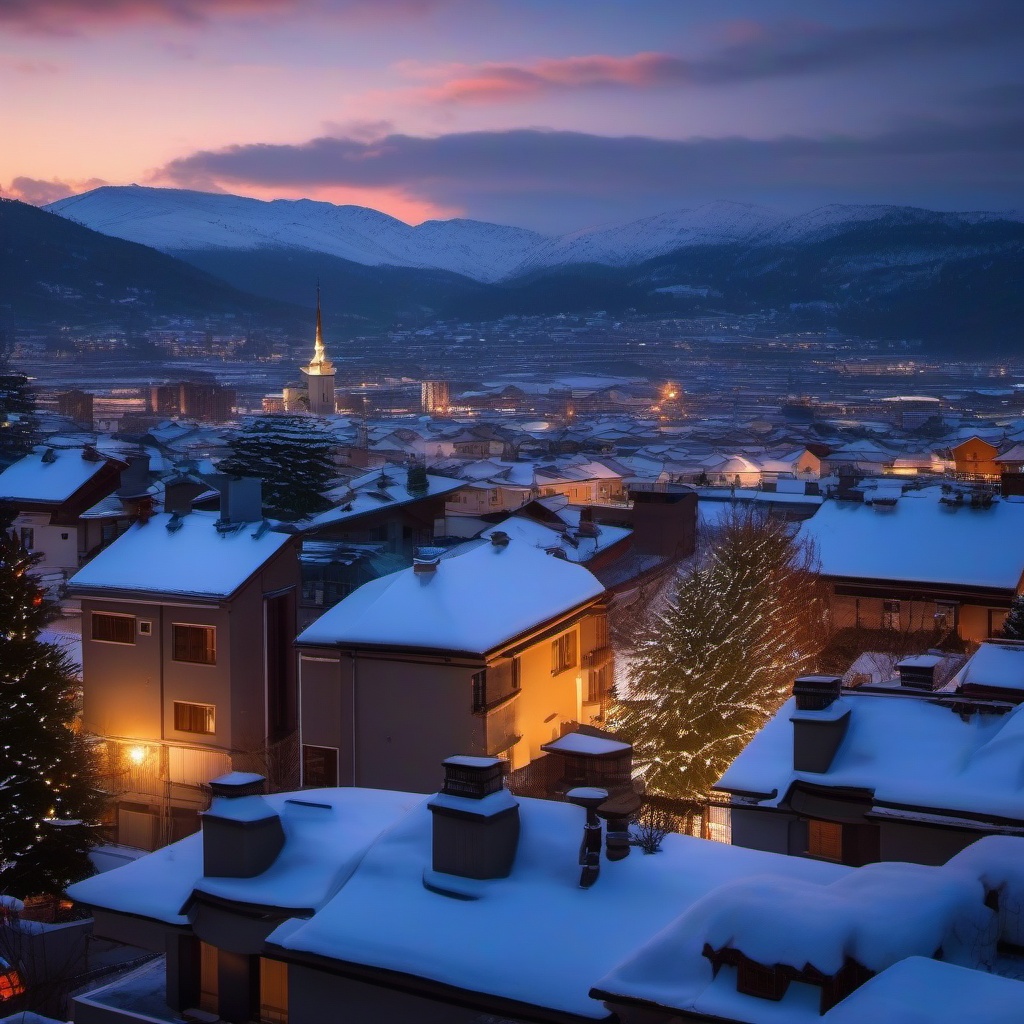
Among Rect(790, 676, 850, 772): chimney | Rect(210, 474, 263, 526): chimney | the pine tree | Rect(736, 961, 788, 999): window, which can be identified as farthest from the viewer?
Rect(210, 474, 263, 526): chimney

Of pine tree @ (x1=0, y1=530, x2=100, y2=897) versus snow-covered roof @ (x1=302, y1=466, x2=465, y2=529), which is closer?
pine tree @ (x1=0, y1=530, x2=100, y2=897)

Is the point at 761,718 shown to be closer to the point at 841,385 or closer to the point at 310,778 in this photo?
the point at 310,778

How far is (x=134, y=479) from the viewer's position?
2897 centimetres

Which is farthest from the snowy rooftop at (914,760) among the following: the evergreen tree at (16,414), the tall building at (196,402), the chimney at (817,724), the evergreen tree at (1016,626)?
the tall building at (196,402)

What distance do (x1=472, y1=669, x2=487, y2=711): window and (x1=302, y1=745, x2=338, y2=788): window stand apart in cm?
202

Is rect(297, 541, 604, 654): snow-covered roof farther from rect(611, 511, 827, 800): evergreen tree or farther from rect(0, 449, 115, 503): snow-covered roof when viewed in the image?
rect(0, 449, 115, 503): snow-covered roof

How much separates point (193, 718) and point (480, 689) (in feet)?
16.8

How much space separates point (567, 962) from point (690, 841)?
159cm

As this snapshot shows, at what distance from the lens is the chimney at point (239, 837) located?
7.54 meters

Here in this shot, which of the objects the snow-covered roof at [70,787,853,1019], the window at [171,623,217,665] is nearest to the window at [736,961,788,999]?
the snow-covered roof at [70,787,853,1019]

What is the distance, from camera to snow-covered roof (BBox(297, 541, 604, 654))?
592 inches

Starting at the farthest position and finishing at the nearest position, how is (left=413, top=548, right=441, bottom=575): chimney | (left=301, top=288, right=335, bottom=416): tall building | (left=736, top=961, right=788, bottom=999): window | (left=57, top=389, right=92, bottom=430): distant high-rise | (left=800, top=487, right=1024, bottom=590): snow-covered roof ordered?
(left=57, top=389, right=92, bottom=430): distant high-rise, (left=301, top=288, right=335, bottom=416): tall building, (left=800, top=487, right=1024, bottom=590): snow-covered roof, (left=413, top=548, right=441, bottom=575): chimney, (left=736, top=961, right=788, bottom=999): window

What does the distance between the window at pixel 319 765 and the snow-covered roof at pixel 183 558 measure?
2.77m

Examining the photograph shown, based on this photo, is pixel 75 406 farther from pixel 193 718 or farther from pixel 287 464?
pixel 193 718
